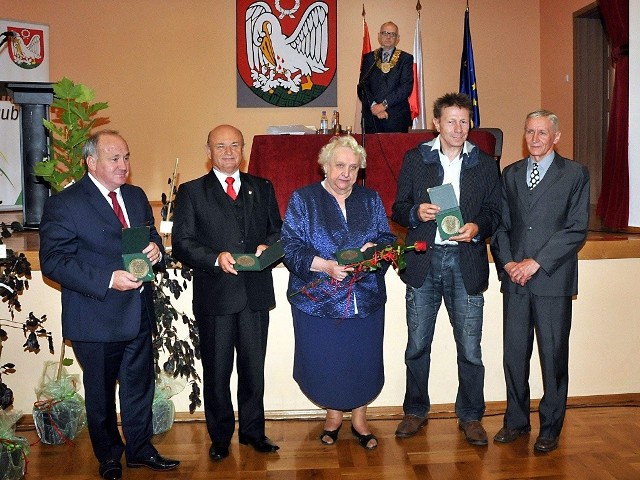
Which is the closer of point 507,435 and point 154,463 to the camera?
point 154,463

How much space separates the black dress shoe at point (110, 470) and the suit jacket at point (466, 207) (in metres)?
1.61

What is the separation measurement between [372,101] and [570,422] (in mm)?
3363

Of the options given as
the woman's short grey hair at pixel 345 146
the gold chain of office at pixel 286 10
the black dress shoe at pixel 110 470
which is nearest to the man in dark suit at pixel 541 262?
the woman's short grey hair at pixel 345 146

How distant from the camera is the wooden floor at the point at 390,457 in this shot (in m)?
3.40

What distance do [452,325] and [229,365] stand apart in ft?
3.70

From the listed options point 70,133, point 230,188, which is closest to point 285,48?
point 70,133

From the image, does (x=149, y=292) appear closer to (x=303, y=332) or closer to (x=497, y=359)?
(x=303, y=332)

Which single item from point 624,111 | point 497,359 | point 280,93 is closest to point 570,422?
point 497,359

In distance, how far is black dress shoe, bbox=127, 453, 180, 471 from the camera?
3.47 metres

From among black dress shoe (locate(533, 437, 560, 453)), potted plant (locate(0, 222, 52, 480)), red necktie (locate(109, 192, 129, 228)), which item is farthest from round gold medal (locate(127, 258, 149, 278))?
black dress shoe (locate(533, 437, 560, 453))

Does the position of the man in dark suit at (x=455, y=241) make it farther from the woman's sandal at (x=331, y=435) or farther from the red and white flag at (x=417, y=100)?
the red and white flag at (x=417, y=100)

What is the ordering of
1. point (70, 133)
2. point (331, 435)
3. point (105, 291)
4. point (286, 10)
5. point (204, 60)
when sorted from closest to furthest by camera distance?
point (105, 291) < point (331, 435) < point (70, 133) < point (286, 10) < point (204, 60)

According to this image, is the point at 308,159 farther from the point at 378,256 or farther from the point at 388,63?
the point at 378,256

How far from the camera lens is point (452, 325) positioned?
375 cm
